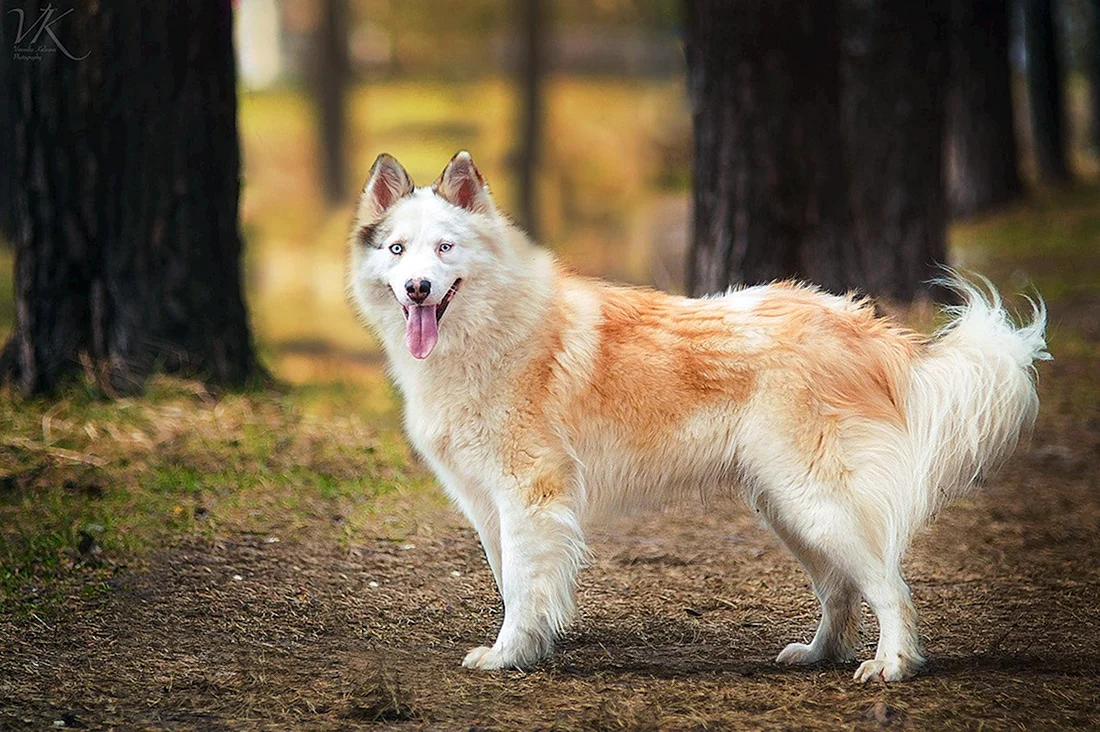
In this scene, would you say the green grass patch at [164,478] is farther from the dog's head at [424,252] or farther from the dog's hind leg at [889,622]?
the dog's hind leg at [889,622]

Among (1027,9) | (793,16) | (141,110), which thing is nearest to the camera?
(141,110)

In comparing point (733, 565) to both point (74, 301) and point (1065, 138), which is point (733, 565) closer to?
point (74, 301)

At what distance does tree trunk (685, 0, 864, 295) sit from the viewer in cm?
824

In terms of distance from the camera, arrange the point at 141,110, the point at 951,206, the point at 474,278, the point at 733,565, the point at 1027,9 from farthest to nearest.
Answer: the point at 1027,9 → the point at 951,206 → the point at 141,110 → the point at 733,565 → the point at 474,278

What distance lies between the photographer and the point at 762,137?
834cm

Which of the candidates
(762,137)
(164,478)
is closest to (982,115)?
(762,137)

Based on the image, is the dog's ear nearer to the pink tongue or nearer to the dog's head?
the dog's head

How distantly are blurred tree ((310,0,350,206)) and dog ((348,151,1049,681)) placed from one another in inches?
765

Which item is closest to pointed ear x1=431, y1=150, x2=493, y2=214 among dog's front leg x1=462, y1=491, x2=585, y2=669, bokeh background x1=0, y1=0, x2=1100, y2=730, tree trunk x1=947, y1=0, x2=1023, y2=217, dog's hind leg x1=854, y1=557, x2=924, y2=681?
bokeh background x1=0, y1=0, x2=1100, y2=730

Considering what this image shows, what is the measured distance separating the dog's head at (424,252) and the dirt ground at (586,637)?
1.15 m

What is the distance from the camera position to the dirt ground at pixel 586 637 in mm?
3857

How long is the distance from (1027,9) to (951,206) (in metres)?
4.16

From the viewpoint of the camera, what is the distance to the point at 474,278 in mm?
4516

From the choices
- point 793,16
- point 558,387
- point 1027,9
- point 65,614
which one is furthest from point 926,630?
point 1027,9
